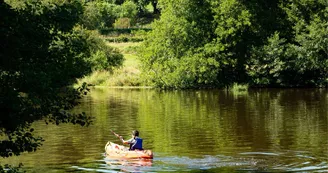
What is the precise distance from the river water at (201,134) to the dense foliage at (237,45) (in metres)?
5.96

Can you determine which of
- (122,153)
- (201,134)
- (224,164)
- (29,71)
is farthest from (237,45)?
(29,71)

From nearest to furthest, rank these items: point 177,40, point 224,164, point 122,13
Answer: point 224,164
point 177,40
point 122,13

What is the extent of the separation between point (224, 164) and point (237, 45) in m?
42.7

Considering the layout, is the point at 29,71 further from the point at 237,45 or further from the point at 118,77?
the point at 118,77

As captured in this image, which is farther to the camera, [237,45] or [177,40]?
[237,45]

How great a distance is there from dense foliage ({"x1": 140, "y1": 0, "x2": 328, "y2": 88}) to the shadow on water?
36.8m

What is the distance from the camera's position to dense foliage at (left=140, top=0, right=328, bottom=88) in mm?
67688

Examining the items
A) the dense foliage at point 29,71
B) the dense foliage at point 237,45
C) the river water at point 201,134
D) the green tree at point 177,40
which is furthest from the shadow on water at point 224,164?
the green tree at point 177,40

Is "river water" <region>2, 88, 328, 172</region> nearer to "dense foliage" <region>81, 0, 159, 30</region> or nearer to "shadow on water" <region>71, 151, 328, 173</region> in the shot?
"shadow on water" <region>71, 151, 328, 173</region>

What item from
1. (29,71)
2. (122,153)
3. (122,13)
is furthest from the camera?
(122,13)

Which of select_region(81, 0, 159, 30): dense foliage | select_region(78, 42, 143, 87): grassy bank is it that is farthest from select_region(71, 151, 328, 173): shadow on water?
select_region(81, 0, 159, 30): dense foliage

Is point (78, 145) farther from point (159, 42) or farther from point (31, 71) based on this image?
point (159, 42)

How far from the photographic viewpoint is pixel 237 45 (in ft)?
229

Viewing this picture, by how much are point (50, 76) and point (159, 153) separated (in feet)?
39.0
